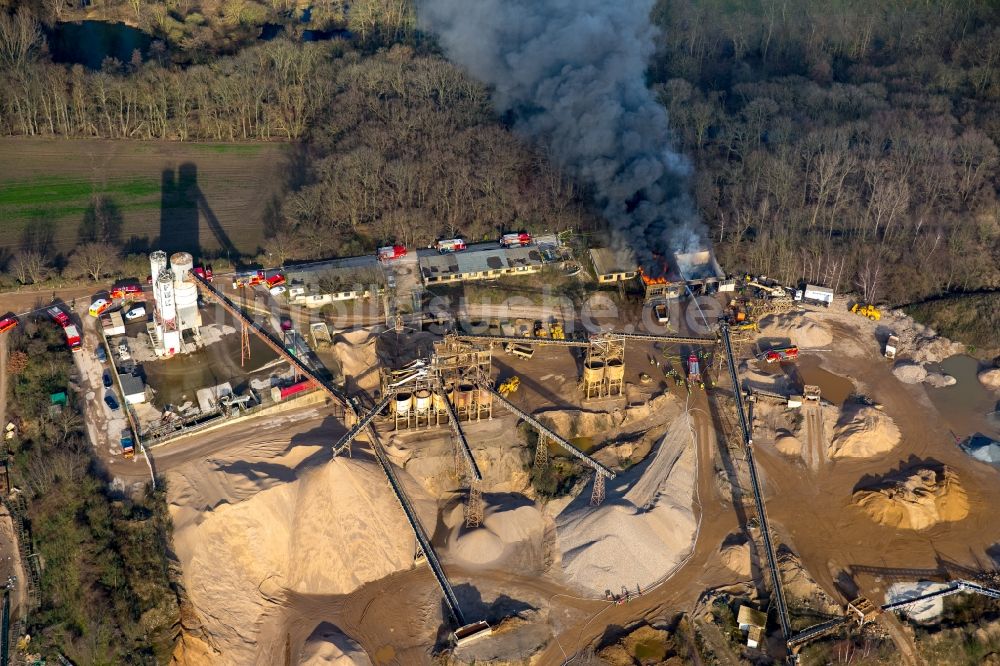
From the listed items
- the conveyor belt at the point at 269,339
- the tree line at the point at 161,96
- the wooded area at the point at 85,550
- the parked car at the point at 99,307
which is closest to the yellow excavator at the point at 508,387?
the conveyor belt at the point at 269,339

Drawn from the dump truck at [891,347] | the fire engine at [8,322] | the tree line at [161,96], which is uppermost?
the tree line at [161,96]

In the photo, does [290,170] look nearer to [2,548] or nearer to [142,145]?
[142,145]

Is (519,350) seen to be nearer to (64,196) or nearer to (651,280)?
(651,280)

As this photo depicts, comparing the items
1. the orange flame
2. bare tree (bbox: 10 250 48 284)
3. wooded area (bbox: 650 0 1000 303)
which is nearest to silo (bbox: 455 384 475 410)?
the orange flame

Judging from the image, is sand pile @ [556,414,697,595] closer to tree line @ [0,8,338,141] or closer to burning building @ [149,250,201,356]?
burning building @ [149,250,201,356]

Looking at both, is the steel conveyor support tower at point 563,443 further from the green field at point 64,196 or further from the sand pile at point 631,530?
the green field at point 64,196

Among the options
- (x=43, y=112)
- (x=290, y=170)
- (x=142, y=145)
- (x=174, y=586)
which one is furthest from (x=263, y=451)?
(x=43, y=112)
